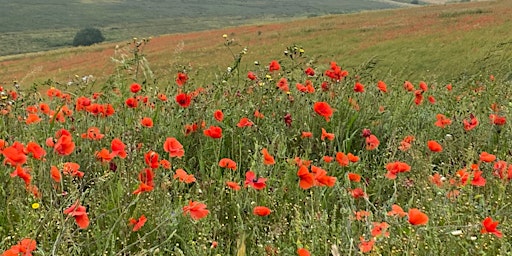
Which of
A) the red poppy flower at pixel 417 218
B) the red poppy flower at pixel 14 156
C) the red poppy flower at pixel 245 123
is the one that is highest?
the red poppy flower at pixel 14 156

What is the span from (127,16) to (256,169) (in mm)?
118575

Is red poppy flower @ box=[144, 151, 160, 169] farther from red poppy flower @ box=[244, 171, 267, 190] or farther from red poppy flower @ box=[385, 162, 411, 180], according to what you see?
red poppy flower @ box=[385, 162, 411, 180]

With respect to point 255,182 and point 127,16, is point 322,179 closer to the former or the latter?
point 255,182

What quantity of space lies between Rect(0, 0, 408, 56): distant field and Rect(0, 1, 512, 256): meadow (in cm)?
7235

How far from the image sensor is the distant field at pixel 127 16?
86375 millimetres

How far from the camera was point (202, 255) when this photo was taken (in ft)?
6.20

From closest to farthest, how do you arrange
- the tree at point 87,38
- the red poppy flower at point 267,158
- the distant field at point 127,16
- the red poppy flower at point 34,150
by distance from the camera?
the red poppy flower at point 34,150 < the red poppy flower at point 267,158 < the tree at point 87,38 < the distant field at point 127,16

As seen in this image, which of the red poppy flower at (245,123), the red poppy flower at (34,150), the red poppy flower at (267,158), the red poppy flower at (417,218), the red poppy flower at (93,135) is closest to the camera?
the red poppy flower at (417,218)

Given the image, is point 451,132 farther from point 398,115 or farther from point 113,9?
point 113,9

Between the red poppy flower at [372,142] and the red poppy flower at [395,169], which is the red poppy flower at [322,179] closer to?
the red poppy flower at [395,169]

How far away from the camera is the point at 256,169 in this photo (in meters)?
2.67

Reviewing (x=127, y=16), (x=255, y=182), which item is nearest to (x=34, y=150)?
(x=255, y=182)

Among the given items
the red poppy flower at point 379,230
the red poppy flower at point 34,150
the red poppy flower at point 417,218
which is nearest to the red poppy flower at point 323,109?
the red poppy flower at point 379,230

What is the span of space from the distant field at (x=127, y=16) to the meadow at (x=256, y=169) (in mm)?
72346
